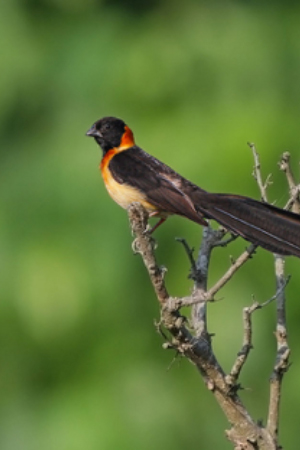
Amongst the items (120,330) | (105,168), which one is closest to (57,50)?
(120,330)

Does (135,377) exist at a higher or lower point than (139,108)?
lower

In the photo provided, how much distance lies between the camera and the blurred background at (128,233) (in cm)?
531

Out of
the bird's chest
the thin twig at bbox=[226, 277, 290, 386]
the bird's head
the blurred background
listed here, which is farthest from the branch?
the blurred background

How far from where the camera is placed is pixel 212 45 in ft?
21.6

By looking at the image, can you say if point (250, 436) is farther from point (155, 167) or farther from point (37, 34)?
point (37, 34)

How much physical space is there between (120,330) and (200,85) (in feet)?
6.14

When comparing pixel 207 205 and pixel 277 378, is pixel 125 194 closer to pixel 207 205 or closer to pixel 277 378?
pixel 207 205

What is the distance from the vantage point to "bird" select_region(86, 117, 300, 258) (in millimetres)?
3004

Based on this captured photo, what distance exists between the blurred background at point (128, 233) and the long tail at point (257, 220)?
1863 mm

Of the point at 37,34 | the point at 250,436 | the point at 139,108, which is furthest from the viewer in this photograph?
the point at 37,34

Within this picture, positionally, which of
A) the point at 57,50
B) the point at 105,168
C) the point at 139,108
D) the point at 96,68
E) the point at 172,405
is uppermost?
the point at 57,50

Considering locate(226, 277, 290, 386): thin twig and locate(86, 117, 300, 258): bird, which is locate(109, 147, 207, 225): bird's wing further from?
locate(226, 277, 290, 386): thin twig

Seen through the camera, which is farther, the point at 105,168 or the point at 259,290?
the point at 259,290

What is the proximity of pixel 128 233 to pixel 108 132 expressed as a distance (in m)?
1.52
